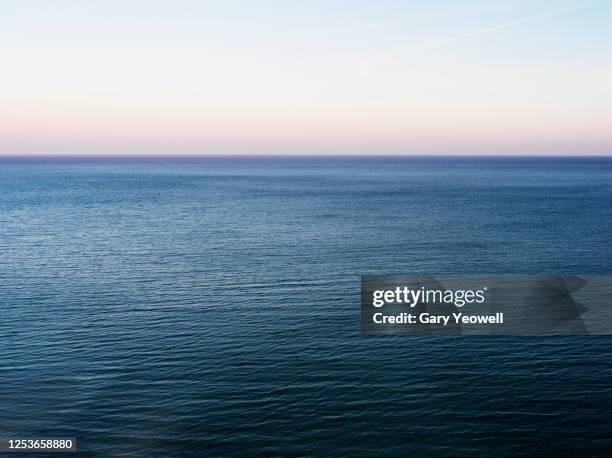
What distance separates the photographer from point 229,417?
40.7 m

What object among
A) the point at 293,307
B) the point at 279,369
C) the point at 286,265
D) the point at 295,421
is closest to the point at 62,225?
the point at 286,265

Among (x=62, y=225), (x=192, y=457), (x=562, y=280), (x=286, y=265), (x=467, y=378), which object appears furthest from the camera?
(x=62, y=225)

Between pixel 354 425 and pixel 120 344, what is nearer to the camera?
pixel 354 425

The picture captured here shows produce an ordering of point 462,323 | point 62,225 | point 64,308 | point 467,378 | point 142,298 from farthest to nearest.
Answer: point 62,225 < point 142,298 < point 64,308 < point 462,323 < point 467,378

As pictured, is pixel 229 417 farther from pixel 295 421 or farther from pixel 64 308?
pixel 64 308

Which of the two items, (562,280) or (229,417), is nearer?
(229,417)

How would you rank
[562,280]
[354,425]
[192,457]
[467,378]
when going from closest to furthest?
[192,457] → [354,425] → [467,378] → [562,280]

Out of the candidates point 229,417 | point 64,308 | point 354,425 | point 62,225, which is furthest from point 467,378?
point 62,225

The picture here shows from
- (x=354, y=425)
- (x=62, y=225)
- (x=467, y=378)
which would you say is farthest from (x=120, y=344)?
(x=62, y=225)

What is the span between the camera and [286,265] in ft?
Result: 286

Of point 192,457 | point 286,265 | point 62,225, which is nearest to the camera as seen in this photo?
point 192,457

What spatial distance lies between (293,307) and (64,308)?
2811 cm

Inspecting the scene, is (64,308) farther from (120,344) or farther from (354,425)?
(354,425)

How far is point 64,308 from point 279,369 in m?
32.2
